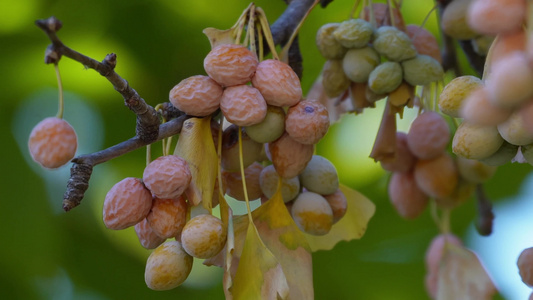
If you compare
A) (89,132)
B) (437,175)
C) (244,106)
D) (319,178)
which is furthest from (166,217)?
(89,132)

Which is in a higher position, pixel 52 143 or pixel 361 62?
pixel 52 143

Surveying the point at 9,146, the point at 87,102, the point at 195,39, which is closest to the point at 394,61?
the point at 195,39

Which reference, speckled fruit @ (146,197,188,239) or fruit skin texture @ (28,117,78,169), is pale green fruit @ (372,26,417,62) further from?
fruit skin texture @ (28,117,78,169)

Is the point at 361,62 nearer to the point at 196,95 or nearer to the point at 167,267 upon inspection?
the point at 196,95

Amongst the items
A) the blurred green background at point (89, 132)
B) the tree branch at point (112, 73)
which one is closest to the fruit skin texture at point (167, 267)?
the tree branch at point (112, 73)

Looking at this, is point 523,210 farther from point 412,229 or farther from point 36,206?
point 36,206

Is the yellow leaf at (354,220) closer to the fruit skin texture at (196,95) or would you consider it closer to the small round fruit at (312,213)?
the small round fruit at (312,213)

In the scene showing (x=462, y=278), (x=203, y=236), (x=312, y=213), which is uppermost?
(x=203, y=236)

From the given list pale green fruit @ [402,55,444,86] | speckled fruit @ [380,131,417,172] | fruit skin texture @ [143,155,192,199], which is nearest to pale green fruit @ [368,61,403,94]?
pale green fruit @ [402,55,444,86]
